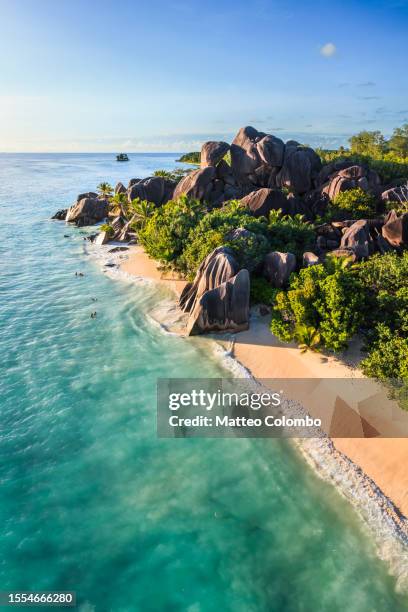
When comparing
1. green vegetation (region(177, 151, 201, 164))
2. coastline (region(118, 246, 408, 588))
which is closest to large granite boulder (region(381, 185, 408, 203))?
coastline (region(118, 246, 408, 588))

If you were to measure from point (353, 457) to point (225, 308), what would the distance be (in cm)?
1120

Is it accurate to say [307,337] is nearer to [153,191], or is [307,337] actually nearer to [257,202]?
[257,202]

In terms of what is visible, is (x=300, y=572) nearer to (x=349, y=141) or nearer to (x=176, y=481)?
(x=176, y=481)

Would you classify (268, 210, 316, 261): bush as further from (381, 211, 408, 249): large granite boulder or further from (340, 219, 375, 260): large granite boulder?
(381, 211, 408, 249): large granite boulder

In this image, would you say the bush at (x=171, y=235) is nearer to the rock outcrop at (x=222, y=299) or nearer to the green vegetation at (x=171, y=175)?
the rock outcrop at (x=222, y=299)

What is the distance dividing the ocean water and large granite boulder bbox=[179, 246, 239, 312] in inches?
170

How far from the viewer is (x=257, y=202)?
3891cm

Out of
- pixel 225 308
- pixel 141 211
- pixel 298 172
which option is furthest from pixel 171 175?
pixel 225 308

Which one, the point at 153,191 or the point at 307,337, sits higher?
the point at 153,191

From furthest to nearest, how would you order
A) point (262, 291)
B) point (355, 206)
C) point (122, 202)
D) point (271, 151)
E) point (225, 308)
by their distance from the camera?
point (122, 202)
point (271, 151)
point (355, 206)
point (262, 291)
point (225, 308)

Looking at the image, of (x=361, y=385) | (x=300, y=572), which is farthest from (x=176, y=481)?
(x=361, y=385)

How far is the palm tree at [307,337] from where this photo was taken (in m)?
20.0

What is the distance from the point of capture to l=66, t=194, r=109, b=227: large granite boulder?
57719 millimetres

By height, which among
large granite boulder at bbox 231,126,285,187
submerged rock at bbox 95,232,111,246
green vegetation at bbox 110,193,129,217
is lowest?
submerged rock at bbox 95,232,111,246
